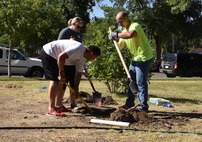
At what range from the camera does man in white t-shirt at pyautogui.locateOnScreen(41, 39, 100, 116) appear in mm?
7785

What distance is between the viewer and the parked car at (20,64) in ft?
75.6

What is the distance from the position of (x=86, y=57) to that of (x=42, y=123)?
1.38 meters

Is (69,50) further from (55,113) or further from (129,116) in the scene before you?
(129,116)

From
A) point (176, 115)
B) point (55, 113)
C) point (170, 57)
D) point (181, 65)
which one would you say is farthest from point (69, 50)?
point (181, 65)

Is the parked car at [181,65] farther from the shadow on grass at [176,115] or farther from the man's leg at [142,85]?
the man's leg at [142,85]

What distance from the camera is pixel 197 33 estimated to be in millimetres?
42531

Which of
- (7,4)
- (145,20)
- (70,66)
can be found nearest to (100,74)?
(70,66)

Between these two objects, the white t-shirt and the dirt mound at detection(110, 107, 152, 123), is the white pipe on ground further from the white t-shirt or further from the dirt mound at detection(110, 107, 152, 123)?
the white t-shirt

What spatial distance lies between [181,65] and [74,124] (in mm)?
24550

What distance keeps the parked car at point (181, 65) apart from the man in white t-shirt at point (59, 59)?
22707 millimetres

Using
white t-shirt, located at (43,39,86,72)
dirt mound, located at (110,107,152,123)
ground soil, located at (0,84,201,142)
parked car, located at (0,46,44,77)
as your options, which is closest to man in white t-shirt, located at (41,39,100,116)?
white t-shirt, located at (43,39,86,72)

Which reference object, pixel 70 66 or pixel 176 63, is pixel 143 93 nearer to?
pixel 70 66

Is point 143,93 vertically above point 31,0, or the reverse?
point 31,0

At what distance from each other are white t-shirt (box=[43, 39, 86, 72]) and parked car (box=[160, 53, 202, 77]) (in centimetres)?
2286
